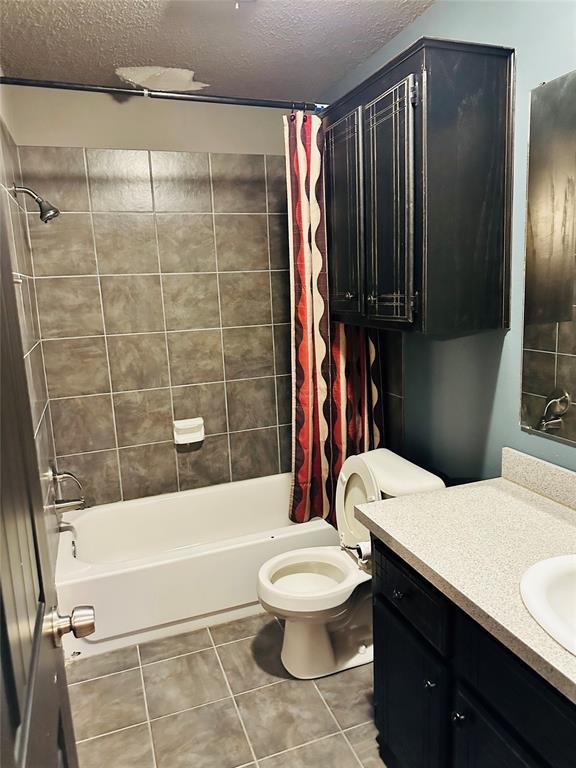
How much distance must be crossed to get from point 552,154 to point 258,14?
4.00ft

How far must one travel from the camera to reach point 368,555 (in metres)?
1.96

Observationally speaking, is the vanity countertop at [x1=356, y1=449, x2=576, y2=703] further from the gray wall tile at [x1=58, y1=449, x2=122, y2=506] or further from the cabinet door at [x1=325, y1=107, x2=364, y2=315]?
the gray wall tile at [x1=58, y1=449, x2=122, y2=506]

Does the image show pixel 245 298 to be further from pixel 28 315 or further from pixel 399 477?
pixel 399 477

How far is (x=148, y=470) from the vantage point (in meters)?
2.93

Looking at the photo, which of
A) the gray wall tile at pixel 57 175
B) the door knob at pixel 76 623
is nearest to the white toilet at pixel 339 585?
the door knob at pixel 76 623

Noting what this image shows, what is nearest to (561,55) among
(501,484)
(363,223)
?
(363,223)

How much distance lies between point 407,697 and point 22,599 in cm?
124

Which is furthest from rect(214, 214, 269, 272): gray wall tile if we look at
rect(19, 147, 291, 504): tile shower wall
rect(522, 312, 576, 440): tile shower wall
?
rect(522, 312, 576, 440): tile shower wall

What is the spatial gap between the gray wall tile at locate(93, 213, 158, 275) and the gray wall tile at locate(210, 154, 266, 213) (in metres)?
0.40

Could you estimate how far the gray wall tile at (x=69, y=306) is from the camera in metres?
2.64

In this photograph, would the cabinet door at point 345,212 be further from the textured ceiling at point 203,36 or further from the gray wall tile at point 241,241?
the gray wall tile at point 241,241

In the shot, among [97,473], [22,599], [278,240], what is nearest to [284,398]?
[278,240]

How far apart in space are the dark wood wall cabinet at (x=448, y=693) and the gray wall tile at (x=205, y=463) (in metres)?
1.58

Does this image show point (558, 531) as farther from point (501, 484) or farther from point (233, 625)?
point (233, 625)
